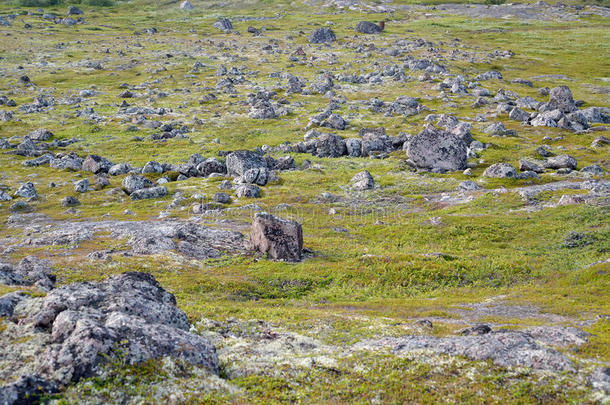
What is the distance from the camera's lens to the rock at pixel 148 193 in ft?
224

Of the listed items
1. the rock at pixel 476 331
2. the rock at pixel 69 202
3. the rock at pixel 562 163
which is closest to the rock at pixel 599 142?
the rock at pixel 562 163

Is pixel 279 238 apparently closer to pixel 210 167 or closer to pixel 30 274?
pixel 30 274

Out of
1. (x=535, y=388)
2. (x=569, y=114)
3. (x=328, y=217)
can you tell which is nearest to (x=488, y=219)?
(x=328, y=217)

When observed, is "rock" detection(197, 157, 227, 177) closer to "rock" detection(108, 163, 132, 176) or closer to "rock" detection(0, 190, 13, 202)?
"rock" detection(108, 163, 132, 176)

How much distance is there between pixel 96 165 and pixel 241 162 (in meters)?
27.6

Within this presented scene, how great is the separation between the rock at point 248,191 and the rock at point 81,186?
25.2 m

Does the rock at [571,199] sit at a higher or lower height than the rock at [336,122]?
lower

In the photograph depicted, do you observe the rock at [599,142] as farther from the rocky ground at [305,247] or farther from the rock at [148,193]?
the rock at [148,193]

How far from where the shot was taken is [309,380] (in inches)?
810

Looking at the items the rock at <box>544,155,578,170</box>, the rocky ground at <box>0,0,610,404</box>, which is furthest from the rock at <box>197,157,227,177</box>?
the rock at <box>544,155,578,170</box>

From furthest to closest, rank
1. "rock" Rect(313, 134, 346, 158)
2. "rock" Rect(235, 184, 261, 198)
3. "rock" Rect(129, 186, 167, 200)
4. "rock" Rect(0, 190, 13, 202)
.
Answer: "rock" Rect(313, 134, 346, 158) → "rock" Rect(129, 186, 167, 200) → "rock" Rect(235, 184, 261, 198) → "rock" Rect(0, 190, 13, 202)

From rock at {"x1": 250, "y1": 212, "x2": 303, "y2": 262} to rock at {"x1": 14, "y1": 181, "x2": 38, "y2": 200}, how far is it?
43.4 metres

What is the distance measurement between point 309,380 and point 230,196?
4963 cm

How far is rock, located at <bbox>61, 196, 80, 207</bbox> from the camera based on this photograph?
6506 centimetres
